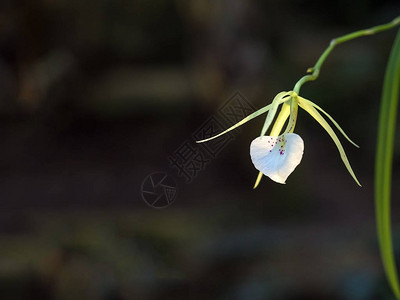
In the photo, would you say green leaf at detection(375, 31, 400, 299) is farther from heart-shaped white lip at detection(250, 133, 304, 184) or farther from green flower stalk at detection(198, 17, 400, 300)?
heart-shaped white lip at detection(250, 133, 304, 184)

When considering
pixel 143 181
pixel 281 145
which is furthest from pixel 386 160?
pixel 143 181

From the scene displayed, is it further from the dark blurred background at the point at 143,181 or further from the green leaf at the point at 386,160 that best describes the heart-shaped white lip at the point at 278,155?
the dark blurred background at the point at 143,181

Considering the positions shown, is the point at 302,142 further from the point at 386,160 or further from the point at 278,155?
the point at 386,160

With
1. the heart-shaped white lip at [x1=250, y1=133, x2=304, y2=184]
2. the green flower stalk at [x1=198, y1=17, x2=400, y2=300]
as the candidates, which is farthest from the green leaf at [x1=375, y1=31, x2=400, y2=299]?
the heart-shaped white lip at [x1=250, y1=133, x2=304, y2=184]

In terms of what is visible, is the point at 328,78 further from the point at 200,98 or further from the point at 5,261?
the point at 5,261

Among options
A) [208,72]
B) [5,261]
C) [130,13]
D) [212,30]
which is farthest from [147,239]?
[130,13]

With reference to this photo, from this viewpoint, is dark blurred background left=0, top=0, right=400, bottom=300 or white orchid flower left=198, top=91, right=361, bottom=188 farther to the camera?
dark blurred background left=0, top=0, right=400, bottom=300

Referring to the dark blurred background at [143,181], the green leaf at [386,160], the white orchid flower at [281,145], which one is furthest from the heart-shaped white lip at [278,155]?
the dark blurred background at [143,181]
